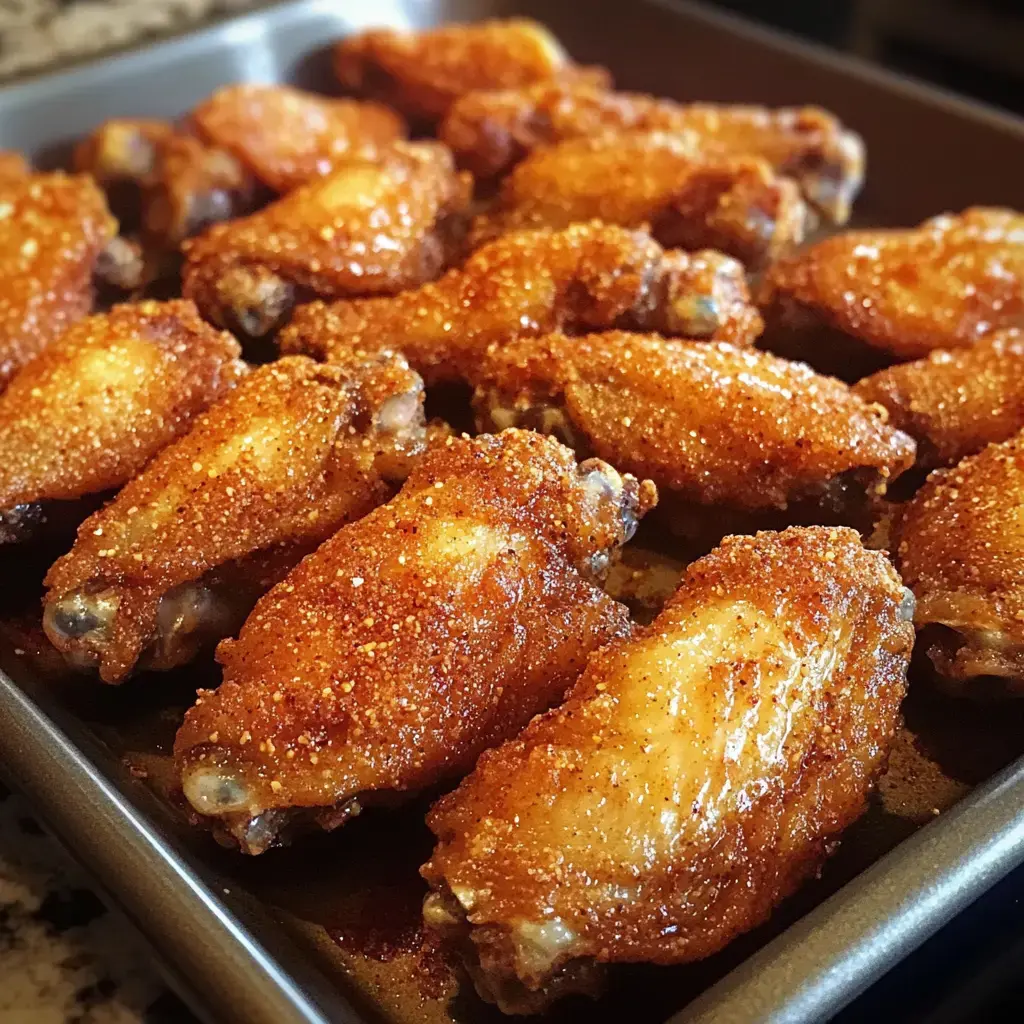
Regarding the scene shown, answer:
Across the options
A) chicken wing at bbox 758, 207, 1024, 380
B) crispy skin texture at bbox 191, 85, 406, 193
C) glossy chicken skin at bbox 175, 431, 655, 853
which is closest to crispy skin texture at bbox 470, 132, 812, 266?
chicken wing at bbox 758, 207, 1024, 380

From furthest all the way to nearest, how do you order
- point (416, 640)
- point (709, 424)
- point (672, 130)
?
point (672, 130) < point (709, 424) < point (416, 640)

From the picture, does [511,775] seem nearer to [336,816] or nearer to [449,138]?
[336,816]

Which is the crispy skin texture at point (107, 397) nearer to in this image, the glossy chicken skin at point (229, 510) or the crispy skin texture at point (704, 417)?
the glossy chicken skin at point (229, 510)

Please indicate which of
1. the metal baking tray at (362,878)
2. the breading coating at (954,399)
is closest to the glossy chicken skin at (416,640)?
the metal baking tray at (362,878)

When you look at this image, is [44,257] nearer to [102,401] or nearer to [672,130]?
[102,401]

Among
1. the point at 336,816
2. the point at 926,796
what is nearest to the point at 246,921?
the point at 336,816

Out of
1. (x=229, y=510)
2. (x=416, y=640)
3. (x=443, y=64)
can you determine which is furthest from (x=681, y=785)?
(x=443, y=64)
